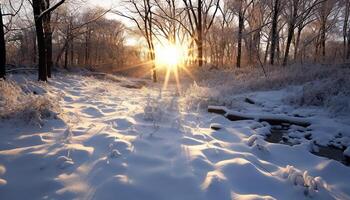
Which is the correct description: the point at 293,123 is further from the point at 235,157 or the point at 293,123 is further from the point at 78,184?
the point at 78,184

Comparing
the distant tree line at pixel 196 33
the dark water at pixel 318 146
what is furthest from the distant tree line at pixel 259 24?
the dark water at pixel 318 146

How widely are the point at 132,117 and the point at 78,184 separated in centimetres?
316

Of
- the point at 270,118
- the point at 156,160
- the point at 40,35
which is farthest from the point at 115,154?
the point at 40,35

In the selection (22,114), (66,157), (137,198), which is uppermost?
(22,114)

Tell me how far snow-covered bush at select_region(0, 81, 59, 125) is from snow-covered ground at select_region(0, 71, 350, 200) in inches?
0.9

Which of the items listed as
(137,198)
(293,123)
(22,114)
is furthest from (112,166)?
(293,123)

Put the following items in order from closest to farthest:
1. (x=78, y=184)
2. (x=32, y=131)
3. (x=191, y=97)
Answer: (x=78, y=184)
(x=32, y=131)
(x=191, y=97)

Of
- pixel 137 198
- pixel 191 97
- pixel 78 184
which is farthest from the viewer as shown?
pixel 191 97

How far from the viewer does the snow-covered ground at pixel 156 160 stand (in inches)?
117

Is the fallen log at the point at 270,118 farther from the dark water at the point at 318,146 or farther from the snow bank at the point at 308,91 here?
the snow bank at the point at 308,91

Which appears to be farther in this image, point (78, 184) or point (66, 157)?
point (66, 157)

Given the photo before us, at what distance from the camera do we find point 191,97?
8.73m

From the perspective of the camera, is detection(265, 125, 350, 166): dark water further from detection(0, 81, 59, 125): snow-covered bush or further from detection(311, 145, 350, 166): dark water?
detection(0, 81, 59, 125): snow-covered bush

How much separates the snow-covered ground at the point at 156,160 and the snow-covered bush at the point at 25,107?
0.02 m
